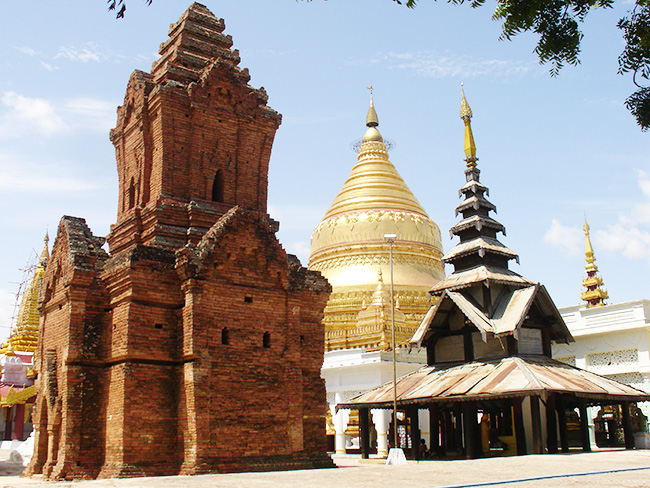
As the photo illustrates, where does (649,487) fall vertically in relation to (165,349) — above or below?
below

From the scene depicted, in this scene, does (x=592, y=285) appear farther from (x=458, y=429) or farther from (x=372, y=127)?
(x=458, y=429)

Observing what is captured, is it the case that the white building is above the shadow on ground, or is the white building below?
above

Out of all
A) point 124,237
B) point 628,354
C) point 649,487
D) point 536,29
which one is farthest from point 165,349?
point 628,354

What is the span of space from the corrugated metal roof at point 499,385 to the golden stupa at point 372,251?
13.8 meters

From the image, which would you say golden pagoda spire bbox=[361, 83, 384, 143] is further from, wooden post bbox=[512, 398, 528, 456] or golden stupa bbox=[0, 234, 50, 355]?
wooden post bbox=[512, 398, 528, 456]

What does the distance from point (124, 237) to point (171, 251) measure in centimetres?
307

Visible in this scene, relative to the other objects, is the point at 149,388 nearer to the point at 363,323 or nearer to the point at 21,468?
the point at 21,468

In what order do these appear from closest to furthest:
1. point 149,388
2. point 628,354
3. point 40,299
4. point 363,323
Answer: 1. point 149,388
2. point 40,299
3. point 628,354
4. point 363,323

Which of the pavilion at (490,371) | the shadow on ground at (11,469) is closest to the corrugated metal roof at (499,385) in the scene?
the pavilion at (490,371)

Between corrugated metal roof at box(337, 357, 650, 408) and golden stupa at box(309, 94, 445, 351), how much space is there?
13777mm

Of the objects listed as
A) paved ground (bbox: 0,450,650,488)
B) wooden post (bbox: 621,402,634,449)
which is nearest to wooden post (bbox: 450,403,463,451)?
wooden post (bbox: 621,402,634,449)

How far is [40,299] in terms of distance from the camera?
64.7 ft

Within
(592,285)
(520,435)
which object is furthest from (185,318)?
(592,285)

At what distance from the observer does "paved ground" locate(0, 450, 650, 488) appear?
38.9ft
